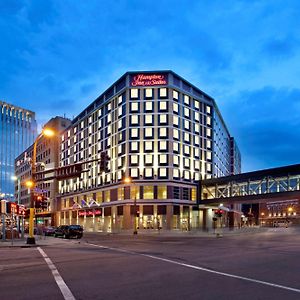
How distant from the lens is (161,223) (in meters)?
87.7

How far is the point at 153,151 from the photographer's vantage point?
9025 cm

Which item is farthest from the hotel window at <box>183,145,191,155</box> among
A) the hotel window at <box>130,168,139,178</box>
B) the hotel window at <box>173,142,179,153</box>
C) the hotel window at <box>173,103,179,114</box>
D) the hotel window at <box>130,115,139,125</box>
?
the hotel window at <box>130,115,139,125</box>

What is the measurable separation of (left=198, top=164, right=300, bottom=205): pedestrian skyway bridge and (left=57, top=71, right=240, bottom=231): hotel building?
3.61 metres

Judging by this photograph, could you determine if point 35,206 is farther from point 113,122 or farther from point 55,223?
point 55,223

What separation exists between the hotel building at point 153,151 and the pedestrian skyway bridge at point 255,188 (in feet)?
11.8

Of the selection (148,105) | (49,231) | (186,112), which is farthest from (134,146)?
(49,231)

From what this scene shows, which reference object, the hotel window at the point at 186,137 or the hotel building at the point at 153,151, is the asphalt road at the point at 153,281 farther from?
the hotel window at the point at 186,137

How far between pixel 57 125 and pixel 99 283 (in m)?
126

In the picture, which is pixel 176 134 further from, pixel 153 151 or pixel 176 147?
pixel 153 151

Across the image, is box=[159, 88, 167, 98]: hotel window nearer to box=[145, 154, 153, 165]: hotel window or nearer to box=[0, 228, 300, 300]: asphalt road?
box=[145, 154, 153, 165]: hotel window

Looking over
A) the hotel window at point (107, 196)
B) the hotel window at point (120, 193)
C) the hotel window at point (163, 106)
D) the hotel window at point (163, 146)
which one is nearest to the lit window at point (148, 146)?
the hotel window at point (163, 146)

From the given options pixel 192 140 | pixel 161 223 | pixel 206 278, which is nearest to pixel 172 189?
pixel 161 223

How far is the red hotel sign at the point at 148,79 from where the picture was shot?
91.9 meters

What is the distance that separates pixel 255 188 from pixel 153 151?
23597mm
